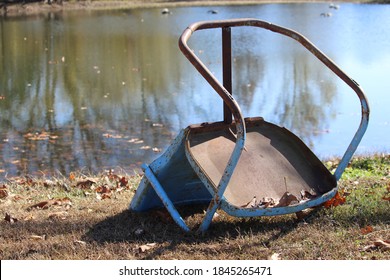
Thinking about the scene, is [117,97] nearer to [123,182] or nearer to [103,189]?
[123,182]

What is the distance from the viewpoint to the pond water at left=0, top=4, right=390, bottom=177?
9117mm

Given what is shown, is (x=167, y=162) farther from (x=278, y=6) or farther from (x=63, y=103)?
(x=278, y=6)

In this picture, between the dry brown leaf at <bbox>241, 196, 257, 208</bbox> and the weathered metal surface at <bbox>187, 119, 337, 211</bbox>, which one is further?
the weathered metal surface at <bbox>187, 119, 337, 211</bbox>

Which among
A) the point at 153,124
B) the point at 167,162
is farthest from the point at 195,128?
the point at 153,124

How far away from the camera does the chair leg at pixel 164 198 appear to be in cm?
379

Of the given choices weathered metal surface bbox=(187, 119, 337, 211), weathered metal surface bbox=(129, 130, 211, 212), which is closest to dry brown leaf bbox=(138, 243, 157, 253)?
weathered metal surface bbox=(129, 130, 211, 212)

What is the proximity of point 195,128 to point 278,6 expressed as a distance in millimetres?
36987

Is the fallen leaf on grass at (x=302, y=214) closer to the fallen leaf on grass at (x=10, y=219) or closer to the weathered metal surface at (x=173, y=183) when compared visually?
the weathered metal surface at (x=173, y=183)

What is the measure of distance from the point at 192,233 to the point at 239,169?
59cm

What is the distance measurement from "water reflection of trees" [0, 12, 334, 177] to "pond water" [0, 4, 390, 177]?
0.9 inches

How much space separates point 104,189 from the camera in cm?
557

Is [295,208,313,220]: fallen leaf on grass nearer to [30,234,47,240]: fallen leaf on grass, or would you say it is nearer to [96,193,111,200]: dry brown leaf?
[30,234,47,240]: fallen leaf on grass

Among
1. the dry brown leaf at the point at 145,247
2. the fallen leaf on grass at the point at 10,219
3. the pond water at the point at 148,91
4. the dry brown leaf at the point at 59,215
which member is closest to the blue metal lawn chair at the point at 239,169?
the dry brown leaf at the point at 145,247

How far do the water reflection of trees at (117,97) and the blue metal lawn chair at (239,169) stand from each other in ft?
13.2
